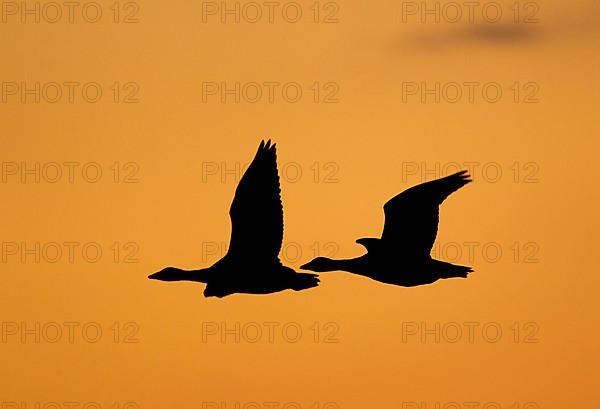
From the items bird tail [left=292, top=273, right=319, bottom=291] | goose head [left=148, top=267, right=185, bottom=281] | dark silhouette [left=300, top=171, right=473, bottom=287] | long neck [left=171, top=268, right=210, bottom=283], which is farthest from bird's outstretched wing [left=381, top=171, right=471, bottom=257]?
goose head [left=148, top=267, right=185, bottom=281]

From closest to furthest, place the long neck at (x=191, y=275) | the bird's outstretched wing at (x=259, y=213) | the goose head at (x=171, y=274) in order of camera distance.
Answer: the bird's outstretched wing at (x=259, y=213), the long neck at (x=191, y=275), the goose head at (x=171, y=274)

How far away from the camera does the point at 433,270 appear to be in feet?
113

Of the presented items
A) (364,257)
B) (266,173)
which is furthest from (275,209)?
(364,257)

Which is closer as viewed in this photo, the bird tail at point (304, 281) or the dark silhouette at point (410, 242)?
the bird tail at point (304, 281)

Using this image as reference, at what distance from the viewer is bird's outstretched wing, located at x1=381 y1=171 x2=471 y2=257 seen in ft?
113

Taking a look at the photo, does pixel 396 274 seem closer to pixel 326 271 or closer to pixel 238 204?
pixel 326 271

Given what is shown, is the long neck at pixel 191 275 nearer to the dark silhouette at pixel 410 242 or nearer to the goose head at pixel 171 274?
the goose head at pixel 171 274

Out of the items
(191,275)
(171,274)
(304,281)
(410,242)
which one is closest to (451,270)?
(410,242)

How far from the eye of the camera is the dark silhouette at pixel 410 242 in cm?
3434

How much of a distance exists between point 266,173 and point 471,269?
16.0 ft

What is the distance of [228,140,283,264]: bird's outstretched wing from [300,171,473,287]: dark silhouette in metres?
2.31

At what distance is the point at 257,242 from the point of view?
32.8 metres

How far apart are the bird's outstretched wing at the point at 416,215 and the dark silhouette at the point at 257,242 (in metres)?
2.25

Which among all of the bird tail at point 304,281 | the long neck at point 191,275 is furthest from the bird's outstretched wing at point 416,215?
the long neck at point 191,275
